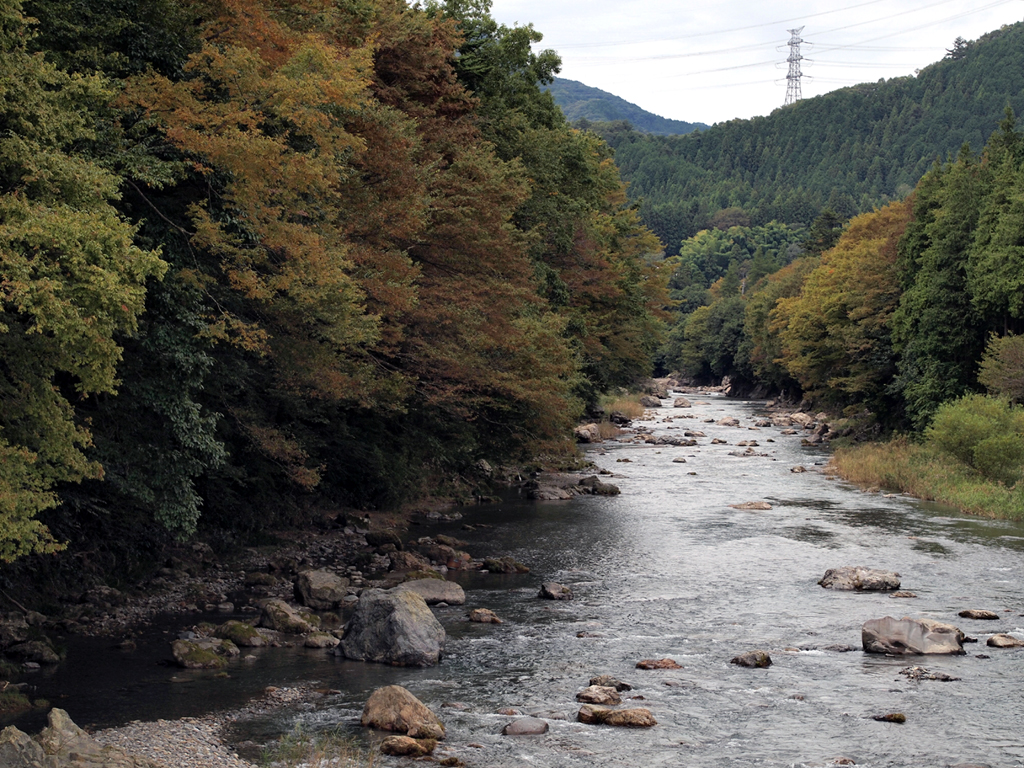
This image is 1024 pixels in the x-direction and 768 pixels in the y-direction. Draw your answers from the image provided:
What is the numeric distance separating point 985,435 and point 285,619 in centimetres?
2667

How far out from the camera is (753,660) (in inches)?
623

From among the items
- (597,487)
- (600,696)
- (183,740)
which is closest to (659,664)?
(600,696)

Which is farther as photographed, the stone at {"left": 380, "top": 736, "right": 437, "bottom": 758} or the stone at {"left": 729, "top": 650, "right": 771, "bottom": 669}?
the stone at {"left": 729, "top": 650, "right": 771, "bottom": 669}

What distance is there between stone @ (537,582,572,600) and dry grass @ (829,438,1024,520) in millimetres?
16826

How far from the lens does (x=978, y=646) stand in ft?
55.2

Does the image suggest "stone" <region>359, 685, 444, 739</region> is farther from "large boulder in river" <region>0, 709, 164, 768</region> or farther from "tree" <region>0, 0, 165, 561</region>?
"tree" <region>0, 0, 165, 561</region>

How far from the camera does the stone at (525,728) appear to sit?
41.7 ft

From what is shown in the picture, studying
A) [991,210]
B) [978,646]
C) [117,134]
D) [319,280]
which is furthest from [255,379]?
[991,210]

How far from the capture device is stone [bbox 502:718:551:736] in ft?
41.7

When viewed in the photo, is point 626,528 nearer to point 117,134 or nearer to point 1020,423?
point 1020,423

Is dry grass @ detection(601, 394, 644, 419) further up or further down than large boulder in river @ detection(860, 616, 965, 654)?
further down

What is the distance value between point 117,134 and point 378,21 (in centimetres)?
1377

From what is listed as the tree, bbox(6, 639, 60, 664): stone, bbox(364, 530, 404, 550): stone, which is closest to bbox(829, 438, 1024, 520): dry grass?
bbox(364, 530, 404, 550): stone

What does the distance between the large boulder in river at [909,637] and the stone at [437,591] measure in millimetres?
7706
